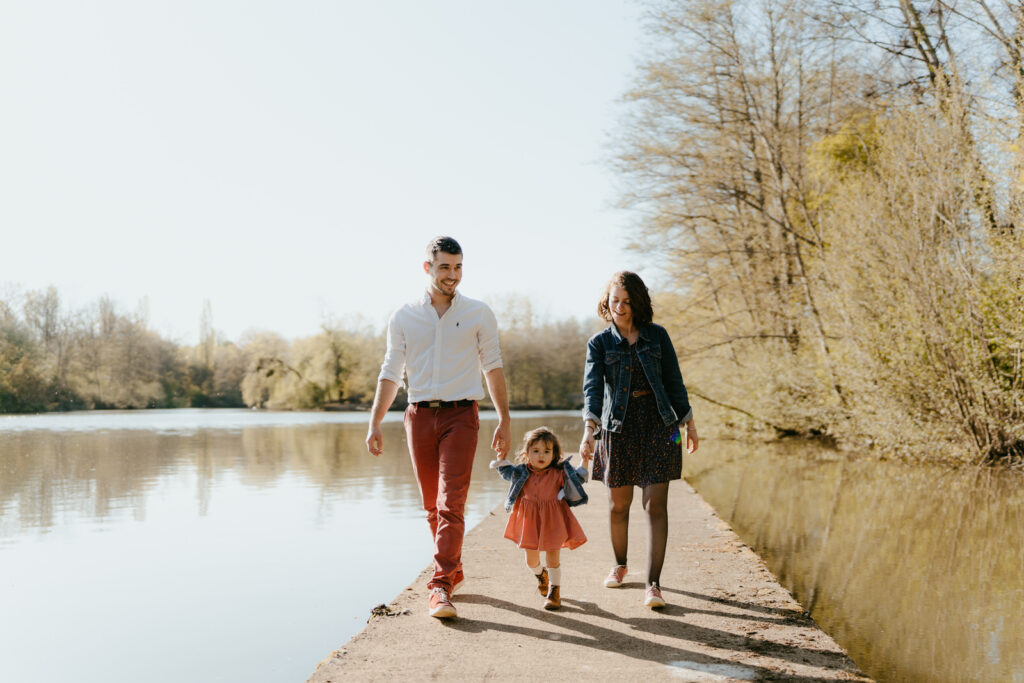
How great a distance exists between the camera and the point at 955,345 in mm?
12617

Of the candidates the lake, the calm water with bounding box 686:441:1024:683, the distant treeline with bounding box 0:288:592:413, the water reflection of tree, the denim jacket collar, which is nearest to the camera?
the calm water with bounding box 686:441:1024:683

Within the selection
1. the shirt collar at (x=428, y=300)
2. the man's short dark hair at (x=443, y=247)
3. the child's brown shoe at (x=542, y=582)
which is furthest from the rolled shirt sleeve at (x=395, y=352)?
the child's brown shoe at (x=542, y=582)

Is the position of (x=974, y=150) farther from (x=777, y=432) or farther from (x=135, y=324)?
(x=135, y=324)

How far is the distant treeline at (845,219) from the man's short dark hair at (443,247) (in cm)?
915

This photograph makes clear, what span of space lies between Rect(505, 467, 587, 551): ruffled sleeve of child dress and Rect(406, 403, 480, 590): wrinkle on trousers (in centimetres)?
33

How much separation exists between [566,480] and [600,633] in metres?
0.94

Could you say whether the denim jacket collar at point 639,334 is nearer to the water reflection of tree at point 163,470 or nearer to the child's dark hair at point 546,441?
the child's dark hair at point 546,441

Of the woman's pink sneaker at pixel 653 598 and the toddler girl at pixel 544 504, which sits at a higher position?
the toddler girl at pixel 544 504

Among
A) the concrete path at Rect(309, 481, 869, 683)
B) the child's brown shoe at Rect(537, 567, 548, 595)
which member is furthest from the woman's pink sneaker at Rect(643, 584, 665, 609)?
the child's brown shoe at Rect(537, 567, 548, 595)

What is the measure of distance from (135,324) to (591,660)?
215 ft

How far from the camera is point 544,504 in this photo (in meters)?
4.82

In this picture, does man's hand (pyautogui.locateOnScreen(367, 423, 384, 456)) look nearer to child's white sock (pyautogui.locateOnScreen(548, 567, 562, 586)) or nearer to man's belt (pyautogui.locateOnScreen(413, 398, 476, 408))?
man's belt (pyautogui.locateOnScreen(413, 398, 476, 408))

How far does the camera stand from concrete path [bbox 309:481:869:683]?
3611 mm

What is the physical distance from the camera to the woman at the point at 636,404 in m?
4.80
